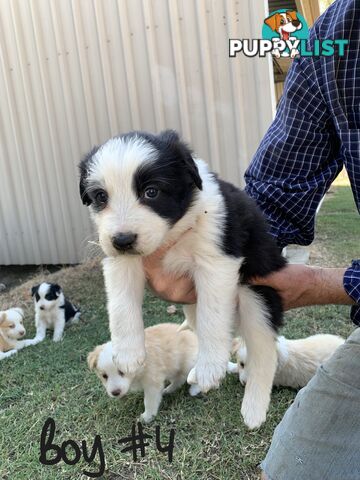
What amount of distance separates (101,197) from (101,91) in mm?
3950

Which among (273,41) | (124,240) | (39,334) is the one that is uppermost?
(273,41)

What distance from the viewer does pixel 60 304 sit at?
169 inches

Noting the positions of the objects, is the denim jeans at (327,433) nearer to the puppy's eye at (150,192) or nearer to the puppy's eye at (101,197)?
the puppy's eye at (150,192)

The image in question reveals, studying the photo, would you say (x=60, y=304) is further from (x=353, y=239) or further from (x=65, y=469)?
(x=353, y=239)

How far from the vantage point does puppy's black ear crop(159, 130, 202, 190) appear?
184cm

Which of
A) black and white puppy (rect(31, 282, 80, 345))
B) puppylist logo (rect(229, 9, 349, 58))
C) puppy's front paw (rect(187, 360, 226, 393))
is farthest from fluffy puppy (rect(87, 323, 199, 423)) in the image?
puppylist logo (rect(229, 9, 349, 58))

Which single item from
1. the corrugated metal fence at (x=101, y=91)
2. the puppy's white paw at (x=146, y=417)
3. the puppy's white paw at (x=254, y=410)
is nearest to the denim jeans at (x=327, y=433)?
the puppy's white paw at (x=254, y=410)

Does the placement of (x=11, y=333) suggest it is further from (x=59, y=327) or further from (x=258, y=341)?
(x=258, y=341)

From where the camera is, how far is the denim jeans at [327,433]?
1.79 metres

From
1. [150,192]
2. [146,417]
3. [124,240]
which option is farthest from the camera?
[146,417]

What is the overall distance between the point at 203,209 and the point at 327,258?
4058 mm

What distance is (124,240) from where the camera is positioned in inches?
62.3

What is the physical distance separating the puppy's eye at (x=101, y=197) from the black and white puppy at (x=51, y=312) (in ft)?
8.78

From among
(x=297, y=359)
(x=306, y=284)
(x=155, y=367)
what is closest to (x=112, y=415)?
(x=155, y=367)
